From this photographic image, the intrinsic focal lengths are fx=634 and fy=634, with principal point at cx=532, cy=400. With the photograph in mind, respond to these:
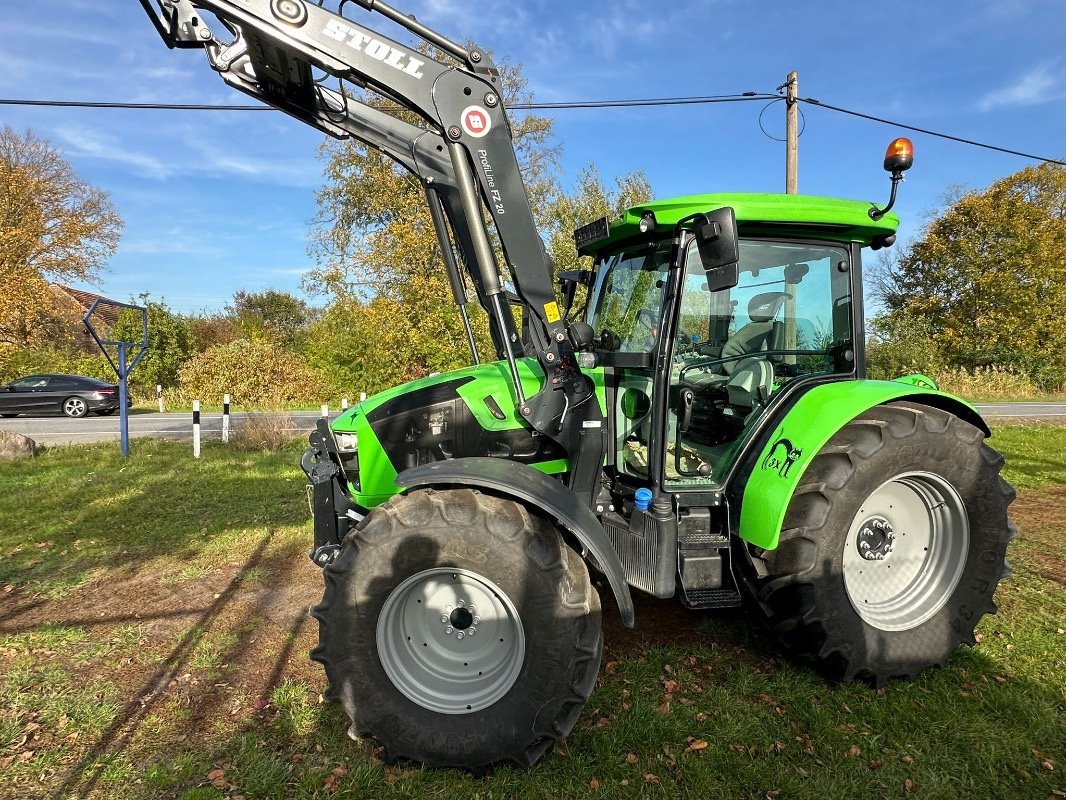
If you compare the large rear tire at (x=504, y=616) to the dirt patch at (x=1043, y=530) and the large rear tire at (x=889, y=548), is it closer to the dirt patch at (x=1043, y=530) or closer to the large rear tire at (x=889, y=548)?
the large rear tire at (x=889, y=548)

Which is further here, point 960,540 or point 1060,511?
point 1060,511

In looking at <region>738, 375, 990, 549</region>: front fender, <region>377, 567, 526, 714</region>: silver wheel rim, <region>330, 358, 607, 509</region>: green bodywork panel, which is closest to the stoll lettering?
<region>330, 358, 607, 509</region>: green bodywork panel

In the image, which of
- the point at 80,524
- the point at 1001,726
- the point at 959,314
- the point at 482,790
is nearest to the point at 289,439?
the point at 80,524

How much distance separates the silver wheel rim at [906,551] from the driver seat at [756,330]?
0.96 m

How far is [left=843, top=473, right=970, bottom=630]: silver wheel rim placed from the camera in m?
3.30

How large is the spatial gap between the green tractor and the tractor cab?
0.01 metres

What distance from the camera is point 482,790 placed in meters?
2.53

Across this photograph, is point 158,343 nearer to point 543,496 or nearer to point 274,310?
point 274,310

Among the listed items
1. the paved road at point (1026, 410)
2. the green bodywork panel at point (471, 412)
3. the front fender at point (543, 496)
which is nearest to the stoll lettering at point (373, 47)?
the green bodywork panel at point (471, 412)

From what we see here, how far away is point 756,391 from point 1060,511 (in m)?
5.11

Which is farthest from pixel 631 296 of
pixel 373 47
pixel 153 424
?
pixel 153 424

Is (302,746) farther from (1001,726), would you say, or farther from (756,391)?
(1001,726)

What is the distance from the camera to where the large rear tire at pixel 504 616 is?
257 cm

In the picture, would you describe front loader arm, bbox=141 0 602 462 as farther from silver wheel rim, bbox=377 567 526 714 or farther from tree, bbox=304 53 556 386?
tree, bbox=304 53 556 386
